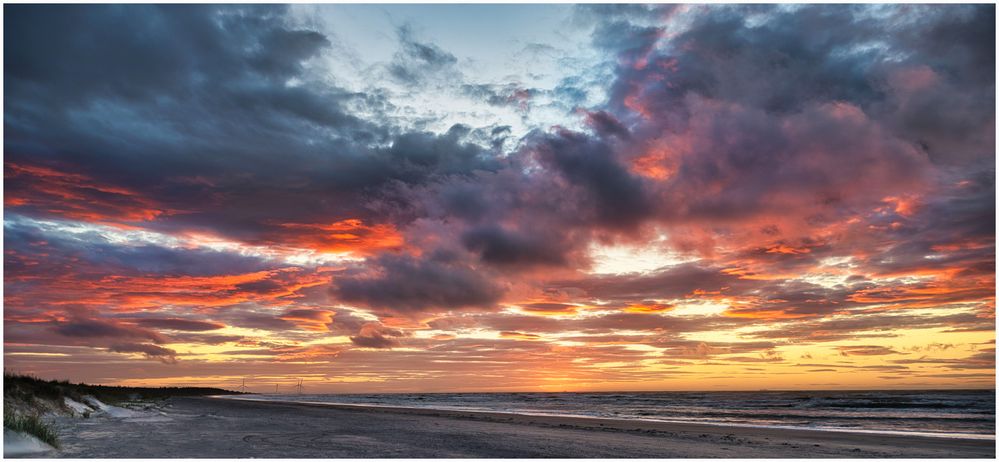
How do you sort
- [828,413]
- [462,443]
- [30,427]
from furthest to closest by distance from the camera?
[828,413], [462,443], [30,427]

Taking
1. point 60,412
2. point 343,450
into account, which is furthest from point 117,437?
point 60,412

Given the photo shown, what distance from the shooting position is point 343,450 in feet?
76.1

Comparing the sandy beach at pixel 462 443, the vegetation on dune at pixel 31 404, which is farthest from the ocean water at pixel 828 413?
the vegetation on dune at pixel 31 404

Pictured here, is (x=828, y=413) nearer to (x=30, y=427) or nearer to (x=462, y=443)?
(x=462, y=443)

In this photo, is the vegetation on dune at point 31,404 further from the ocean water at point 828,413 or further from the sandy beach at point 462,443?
the ocean water at point 828,413

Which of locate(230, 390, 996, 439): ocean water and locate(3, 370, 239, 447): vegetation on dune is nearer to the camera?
locate(3, 370, 239, 447): vegetation on dune

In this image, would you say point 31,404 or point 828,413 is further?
point 828,413

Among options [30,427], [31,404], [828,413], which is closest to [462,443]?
[30,427]

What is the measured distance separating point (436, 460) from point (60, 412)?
25.6 metres

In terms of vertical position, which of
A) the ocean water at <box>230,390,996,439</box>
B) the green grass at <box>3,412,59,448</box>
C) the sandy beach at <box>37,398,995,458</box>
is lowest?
the ocean water at <box>230,390,996,439</box>

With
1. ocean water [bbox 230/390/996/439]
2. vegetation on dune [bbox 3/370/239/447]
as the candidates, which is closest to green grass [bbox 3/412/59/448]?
vegetation on dune [bbox 3/370/239/447]

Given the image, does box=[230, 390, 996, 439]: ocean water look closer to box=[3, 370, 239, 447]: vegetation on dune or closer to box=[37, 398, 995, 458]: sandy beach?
box=[37, 398, 995, 458]: sandy beach

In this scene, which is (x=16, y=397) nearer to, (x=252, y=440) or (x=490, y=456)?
(x=252, y=440)

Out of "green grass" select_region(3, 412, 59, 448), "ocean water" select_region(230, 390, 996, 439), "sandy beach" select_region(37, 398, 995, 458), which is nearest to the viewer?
"green grass" select_region(3, 412, 59, 448)
